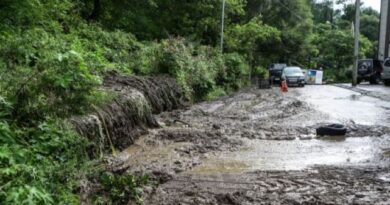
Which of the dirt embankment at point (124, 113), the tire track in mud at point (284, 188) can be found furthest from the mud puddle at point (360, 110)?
the tire track in mud at point (284, 188)

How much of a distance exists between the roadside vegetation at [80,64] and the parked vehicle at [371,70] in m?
7.78

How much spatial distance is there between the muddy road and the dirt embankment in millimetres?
321

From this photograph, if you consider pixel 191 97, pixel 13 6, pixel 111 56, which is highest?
pixel 13 6

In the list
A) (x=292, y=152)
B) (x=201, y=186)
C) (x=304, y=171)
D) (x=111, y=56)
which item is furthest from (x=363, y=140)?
(x=111, y=56)

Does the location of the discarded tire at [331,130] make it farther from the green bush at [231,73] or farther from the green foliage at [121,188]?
A: the green bush at [231,73]

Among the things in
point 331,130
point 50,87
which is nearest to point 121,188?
point 50,87

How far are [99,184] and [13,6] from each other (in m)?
9.93

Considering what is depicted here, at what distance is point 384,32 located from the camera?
49.9 m

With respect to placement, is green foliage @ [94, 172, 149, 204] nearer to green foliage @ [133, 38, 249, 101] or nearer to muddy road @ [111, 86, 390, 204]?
muddy road @ [111, 86, 390, 204]

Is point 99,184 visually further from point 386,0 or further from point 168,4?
point 386,0

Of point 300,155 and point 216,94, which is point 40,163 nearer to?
point 300,155

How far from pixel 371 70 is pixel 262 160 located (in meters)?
30.9

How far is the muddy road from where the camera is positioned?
282 inches

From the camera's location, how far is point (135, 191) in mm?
6781
